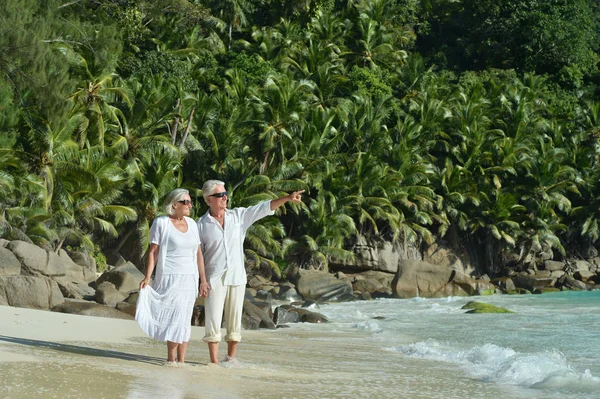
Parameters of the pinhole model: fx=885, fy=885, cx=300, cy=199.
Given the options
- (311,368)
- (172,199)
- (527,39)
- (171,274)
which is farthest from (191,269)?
(527,39)

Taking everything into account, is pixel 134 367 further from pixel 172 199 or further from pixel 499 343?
pixel 499 343

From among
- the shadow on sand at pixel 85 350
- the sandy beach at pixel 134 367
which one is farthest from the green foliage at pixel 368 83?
the shadow on sand at pixel 85 350

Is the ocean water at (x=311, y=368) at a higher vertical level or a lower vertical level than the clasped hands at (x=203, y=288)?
lower

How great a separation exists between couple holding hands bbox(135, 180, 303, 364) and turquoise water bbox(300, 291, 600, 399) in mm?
2043

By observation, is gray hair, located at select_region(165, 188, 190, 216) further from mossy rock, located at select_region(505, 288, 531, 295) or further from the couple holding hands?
mossy rock, located at select_region(505, 288, 531, 295)

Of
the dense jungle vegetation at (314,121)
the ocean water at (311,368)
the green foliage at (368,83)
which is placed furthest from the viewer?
the green foliage at (368,83)

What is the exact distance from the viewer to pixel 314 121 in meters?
36.3

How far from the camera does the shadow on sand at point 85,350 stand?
7902mm

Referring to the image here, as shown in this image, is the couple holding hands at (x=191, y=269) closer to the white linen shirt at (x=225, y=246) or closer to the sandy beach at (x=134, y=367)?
the white linen shirt at (x=225, y=246)

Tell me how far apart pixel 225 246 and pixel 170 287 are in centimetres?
61

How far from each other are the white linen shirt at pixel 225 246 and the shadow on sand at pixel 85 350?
93 cm

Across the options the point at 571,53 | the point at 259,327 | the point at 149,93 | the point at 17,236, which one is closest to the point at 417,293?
the point at 149,93

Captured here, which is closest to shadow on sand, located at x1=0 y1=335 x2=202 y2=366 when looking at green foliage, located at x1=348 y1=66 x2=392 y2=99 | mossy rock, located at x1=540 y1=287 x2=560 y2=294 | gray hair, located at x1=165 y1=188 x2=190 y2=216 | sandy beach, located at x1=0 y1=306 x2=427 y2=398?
sandy beach, located at x1=0 y1=306 x2=427 y2=398

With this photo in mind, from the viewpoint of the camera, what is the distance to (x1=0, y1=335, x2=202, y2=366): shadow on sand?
311 inches
